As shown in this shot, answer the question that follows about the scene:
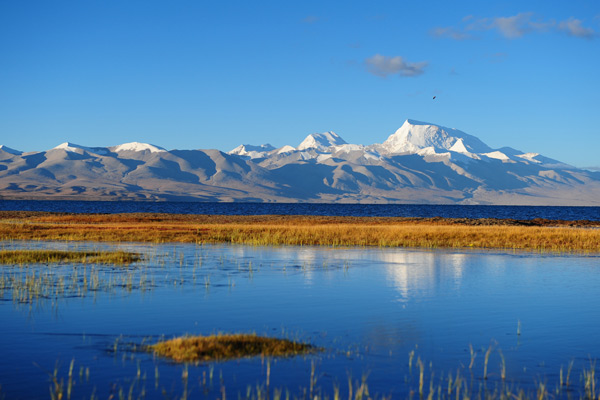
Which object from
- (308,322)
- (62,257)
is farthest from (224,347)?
(62,257)

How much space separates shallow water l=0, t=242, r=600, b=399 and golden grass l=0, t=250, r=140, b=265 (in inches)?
86.6

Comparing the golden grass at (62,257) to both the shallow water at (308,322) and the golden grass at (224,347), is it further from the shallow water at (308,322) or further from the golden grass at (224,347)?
the golden grass at (224,347)

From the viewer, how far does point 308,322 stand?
2033 cm

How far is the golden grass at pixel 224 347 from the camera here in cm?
1562

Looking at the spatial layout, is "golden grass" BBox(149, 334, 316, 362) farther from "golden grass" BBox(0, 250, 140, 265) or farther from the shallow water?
"golden grass" BBox(0, 250, 140, 265)

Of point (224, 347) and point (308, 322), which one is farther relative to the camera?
point (308, 322)

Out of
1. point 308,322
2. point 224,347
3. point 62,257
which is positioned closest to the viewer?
point 224,347

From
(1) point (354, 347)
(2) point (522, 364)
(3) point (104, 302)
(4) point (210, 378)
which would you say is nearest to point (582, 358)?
(2) point (522, 364)

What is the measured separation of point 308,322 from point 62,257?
21150 mm

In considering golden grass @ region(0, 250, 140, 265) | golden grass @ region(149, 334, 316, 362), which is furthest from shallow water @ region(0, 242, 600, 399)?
golden grass @ region(0, 250, 140, 265)

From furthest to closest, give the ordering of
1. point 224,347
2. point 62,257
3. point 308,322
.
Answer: point 62,257, point 308,322, point 224,347

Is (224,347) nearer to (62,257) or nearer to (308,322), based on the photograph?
(308,322)

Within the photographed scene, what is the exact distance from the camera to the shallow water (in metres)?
14.3

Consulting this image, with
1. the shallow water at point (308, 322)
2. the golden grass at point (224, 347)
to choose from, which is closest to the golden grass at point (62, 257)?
the shallow water at point (308, 322)
